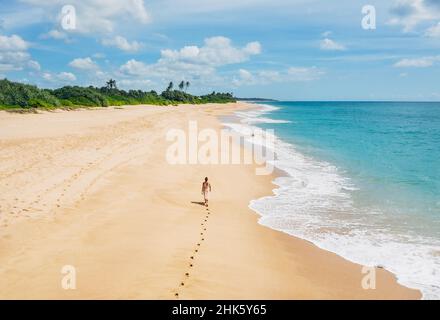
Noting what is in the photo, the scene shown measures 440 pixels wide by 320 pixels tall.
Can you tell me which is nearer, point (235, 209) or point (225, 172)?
point (235, 209)

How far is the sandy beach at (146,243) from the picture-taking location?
9.23 metres

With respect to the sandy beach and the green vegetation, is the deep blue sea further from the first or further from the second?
the green vegetation

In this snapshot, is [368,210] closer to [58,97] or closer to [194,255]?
[194,255]

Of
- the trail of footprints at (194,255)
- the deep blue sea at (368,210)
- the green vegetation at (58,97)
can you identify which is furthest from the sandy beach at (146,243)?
the green vegetation at (58,97)

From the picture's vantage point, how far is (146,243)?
1183 cm

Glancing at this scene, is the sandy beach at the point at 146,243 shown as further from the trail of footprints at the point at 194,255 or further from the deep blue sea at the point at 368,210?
the deep blue sea at the point at 368,210

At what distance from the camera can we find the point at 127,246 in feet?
37.8

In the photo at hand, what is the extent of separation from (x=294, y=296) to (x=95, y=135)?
27.9 metres

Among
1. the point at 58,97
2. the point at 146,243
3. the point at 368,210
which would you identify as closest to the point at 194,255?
the point at 146,243

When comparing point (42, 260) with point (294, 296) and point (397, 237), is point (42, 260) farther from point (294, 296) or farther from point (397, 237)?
point (397, 237)

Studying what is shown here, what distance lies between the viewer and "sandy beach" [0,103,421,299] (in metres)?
9.23

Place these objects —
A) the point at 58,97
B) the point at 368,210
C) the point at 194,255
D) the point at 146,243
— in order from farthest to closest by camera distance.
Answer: the point at 58,97
the point at 368,210
the point at 146,243
the point at 194,255
